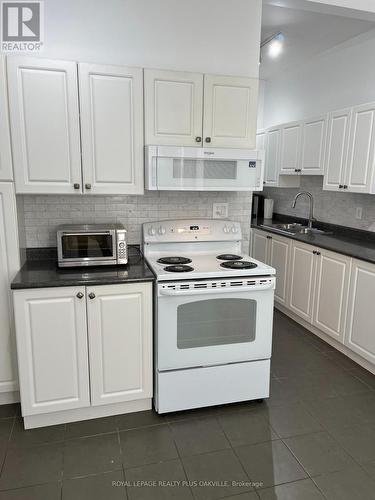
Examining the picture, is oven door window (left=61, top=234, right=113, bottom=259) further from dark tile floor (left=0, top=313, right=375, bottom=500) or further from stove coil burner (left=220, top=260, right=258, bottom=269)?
dark tile floor (left=0, top=313, right=375, bottom=500)

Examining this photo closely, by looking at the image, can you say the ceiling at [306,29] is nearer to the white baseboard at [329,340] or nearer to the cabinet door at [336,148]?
the cabinet door at [336,148]

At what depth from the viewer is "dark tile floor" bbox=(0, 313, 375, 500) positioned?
6.06 ft

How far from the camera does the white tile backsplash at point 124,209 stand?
2.61 meters

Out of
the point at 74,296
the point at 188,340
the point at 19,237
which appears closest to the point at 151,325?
the point at 188,340

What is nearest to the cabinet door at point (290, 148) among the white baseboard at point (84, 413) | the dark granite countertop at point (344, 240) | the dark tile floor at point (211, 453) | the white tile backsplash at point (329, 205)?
the white tile backsplash at point (329, 205)

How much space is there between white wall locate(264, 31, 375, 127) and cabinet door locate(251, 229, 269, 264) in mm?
1614

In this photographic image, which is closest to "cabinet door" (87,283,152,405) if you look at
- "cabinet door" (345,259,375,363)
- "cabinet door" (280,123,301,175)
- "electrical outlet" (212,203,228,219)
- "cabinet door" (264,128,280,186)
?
"electrical outlet" (212,203,228,219)

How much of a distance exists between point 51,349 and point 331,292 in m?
2.35

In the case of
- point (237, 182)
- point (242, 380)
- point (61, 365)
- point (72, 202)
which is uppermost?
point (237, 182)

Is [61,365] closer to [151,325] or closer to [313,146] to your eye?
[151,325]

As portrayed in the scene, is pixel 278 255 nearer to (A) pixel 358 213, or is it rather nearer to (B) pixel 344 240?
(B) pixel 344 240

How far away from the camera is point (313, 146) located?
3973 mm

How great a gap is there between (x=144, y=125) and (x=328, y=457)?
2231mm

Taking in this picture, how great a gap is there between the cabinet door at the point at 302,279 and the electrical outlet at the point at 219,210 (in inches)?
42.4
